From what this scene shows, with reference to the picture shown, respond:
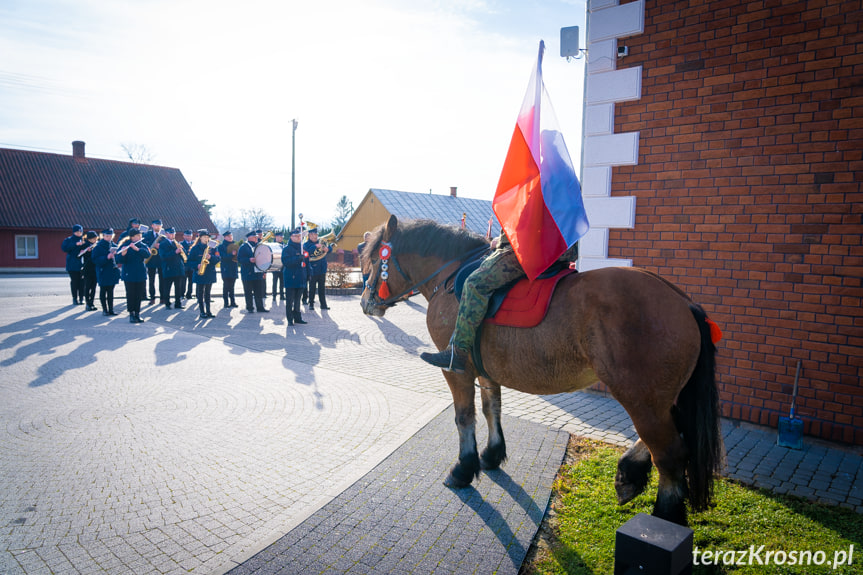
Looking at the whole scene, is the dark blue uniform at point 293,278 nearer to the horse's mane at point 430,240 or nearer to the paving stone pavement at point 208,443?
the paving stone pavement at point 208,443

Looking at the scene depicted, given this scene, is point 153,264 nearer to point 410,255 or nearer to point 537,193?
point 410,255

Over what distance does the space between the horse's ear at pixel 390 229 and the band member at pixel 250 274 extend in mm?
10958

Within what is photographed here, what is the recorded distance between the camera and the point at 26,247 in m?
34.3

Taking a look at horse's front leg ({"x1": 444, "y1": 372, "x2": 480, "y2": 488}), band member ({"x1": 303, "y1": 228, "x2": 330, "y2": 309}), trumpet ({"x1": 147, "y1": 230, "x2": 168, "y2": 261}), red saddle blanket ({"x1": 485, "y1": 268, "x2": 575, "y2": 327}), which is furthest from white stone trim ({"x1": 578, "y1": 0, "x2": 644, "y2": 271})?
trumpet ({"x1": 147, "y1": 230, "x2": 168, "y2": 261})

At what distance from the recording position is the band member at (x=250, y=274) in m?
14.6

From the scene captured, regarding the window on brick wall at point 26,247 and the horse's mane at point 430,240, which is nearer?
the horse's mane at point 430,240

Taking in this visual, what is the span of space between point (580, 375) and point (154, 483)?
369 cm

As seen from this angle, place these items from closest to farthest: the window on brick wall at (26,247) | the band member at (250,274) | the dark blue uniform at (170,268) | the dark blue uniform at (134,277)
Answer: the dark blue uniform at (134,277)
the band member at (250,274)
the dark blue uniform at (170,268)
the window on brick wall at (26,247)

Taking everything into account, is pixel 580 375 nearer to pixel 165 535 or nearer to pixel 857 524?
pixel 857 524

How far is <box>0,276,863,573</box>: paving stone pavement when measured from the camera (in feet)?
11.4

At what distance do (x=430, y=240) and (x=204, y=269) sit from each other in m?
11.6

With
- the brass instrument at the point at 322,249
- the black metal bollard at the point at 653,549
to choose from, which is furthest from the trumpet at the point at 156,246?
the black metal bollard at the point at 653,549

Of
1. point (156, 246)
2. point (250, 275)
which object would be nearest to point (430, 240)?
point (250, 275)

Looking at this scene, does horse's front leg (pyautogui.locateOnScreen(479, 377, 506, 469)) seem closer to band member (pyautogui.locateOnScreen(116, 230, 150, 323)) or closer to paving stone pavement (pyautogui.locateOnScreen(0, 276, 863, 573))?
paving stone pavement (pyautogui.locateOnScreen(0, 276, 863, 573))
